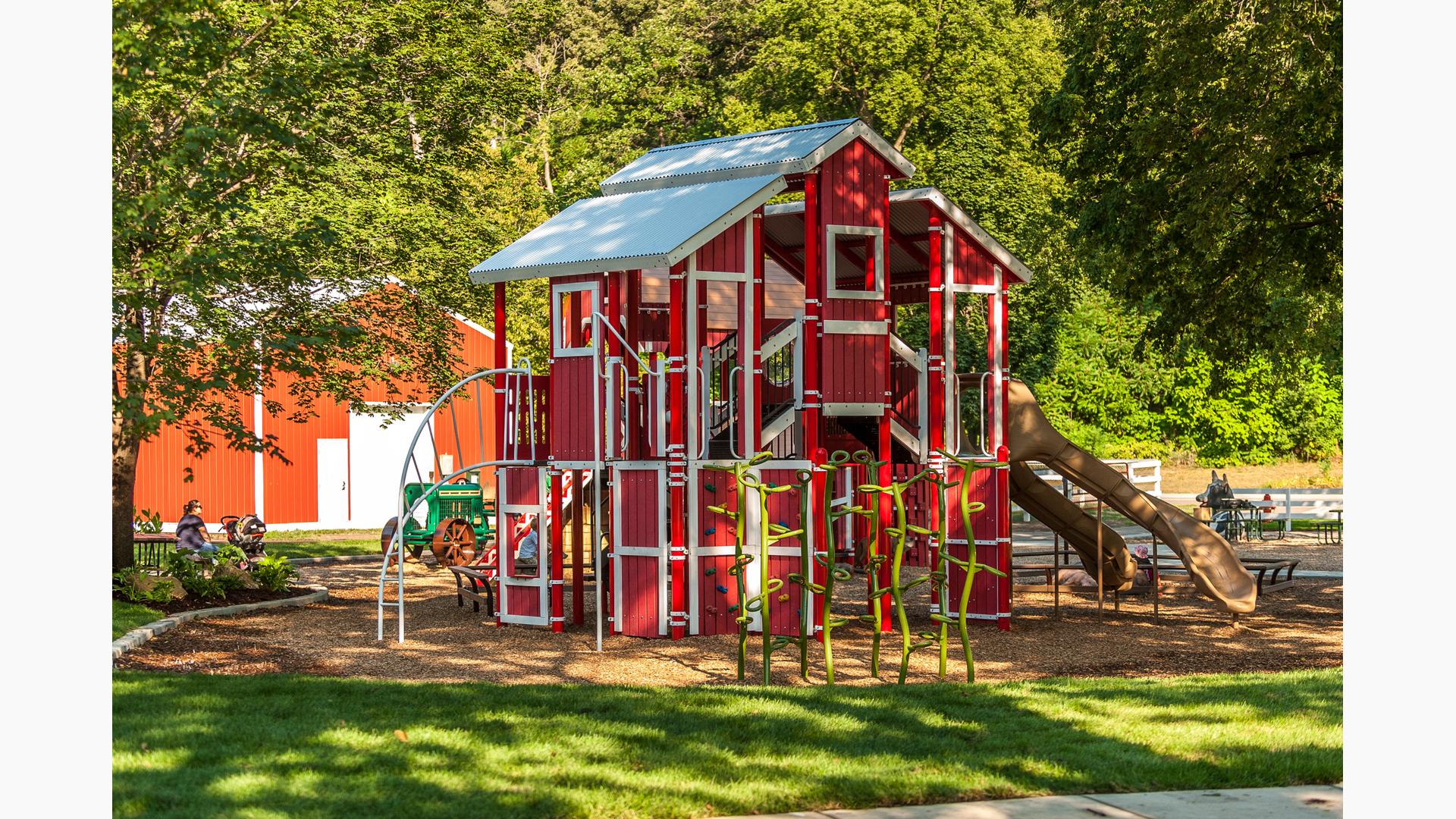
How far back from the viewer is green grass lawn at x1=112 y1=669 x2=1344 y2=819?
7.30 m

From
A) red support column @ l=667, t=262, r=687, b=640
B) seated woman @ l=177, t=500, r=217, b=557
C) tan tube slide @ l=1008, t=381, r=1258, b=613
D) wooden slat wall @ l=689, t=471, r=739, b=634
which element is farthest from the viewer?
seated woman @ l=177, t=500, r=217, b=557

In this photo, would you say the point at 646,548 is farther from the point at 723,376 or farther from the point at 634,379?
the point at 723,376

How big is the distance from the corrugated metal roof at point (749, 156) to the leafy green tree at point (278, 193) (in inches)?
151

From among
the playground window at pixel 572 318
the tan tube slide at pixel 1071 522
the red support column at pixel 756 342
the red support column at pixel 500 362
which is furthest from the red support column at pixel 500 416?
the tan tube slide at pixel 1071 522

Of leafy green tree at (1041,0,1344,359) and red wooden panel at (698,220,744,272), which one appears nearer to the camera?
red wooden panel at (698,220,744,272)

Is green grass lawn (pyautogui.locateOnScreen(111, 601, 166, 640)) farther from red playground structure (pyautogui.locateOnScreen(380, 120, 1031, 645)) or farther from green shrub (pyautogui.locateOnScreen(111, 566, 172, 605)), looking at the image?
red playground structure (pyautogui.locateOnScreen(380, 120, 1031, 645))

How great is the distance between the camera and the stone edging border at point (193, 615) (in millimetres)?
13762

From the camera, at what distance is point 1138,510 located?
1709 centimetres

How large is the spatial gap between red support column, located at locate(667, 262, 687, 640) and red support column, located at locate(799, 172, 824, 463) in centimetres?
127

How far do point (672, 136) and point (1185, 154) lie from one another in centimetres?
2881

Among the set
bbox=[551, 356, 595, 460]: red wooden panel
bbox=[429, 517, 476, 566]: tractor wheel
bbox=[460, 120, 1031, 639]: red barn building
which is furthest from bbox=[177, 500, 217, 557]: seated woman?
bbox=[551, 356, 595, 460]: red wooden panel

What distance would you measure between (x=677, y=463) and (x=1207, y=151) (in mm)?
7299

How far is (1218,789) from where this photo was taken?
778cm

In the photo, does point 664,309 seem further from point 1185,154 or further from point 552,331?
point 1185,154
